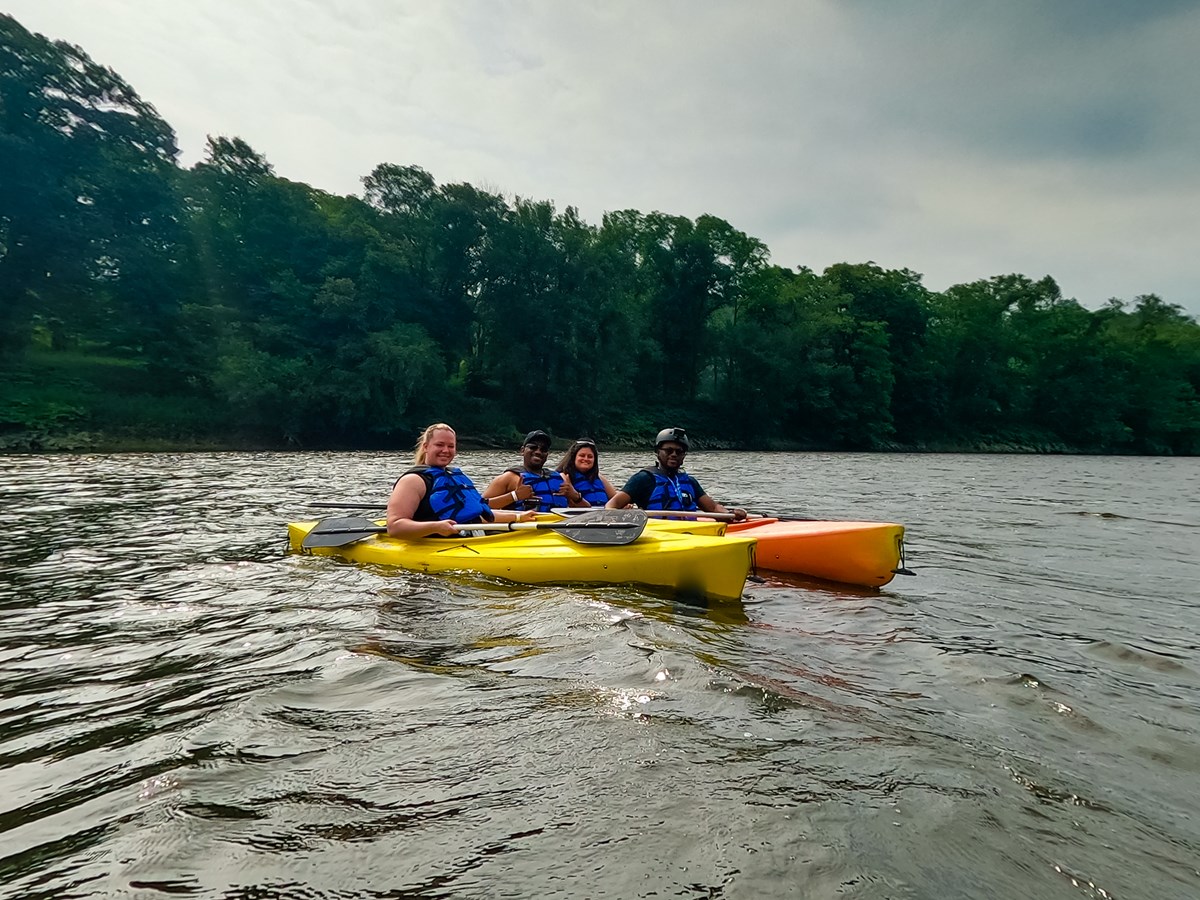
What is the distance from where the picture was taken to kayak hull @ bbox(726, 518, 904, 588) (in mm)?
5816

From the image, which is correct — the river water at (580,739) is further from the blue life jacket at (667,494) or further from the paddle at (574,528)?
the blue life jacket at (667,494)

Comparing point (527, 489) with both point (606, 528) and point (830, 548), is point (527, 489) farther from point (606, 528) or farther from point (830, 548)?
point (830, 548)

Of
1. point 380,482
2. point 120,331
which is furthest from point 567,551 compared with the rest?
point 120,331

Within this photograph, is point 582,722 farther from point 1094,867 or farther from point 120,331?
point 120,331

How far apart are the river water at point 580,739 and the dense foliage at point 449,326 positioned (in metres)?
25.7

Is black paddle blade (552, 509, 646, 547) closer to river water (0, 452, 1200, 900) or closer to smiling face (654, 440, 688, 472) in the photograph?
river water (0, 452, 1200, 900)

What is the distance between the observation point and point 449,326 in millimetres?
38062

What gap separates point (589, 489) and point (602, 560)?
2.73 meters

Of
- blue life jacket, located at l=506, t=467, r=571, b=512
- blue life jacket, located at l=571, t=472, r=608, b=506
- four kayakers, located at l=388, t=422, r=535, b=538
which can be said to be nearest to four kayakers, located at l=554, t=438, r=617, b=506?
blue life jacket, located at l=571, t=472, r=608, b=506

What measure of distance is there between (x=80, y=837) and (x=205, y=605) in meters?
2.98

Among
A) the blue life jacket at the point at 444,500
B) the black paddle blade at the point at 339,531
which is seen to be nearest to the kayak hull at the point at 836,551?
the blue life jacket at the point at 444,500

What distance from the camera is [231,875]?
1732mm

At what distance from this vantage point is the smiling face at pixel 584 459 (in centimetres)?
787

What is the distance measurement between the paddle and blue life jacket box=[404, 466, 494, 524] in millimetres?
382
